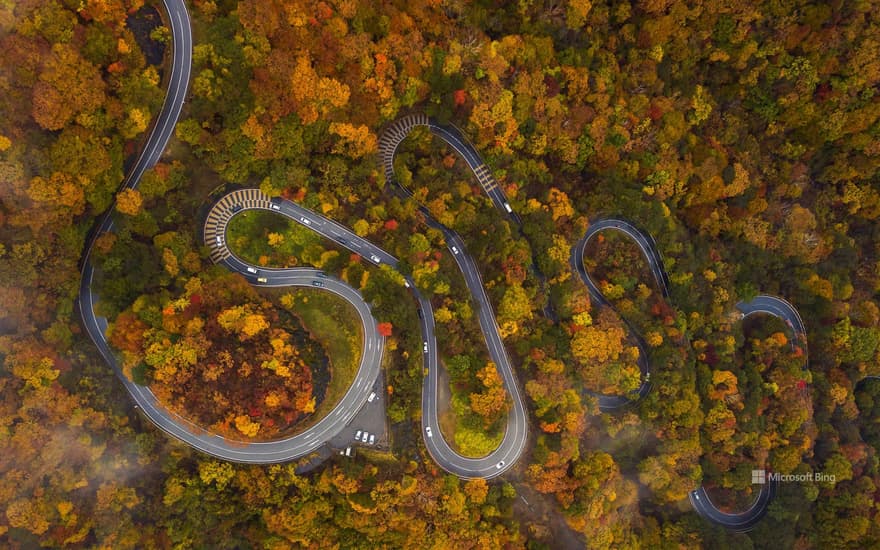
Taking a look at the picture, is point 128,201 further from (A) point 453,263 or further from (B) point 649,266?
(B) point 649,266

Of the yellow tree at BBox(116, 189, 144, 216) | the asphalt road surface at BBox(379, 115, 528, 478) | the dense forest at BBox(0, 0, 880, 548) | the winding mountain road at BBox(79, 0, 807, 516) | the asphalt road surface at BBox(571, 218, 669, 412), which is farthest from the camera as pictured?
the asphalt road surface at BBox(571, 218, 669, 412)

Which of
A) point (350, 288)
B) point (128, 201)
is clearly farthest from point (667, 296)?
point (128, 201)

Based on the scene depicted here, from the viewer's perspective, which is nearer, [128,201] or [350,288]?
[128,201]

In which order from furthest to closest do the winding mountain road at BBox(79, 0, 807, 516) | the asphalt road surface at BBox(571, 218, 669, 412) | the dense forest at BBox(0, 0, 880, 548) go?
the asphalt road surface at BBox(571, 218, 669, 412) < the winding mountain road at BBox(79, 0, 807, 516) < the dense forest at BBox(0, 0, 880, 548)

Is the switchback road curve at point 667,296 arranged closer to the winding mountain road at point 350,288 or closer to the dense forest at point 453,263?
the winding mountain road at point 350,288

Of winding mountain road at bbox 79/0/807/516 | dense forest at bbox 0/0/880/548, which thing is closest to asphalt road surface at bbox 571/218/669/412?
winding mountain road at bbox 79/0/807/516

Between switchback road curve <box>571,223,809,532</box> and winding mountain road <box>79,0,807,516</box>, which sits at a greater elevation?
switchback road curve <box>571,223,809,532</box>

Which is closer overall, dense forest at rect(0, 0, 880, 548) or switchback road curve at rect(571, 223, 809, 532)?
dense forest at rect(0, 0, 880, 548)

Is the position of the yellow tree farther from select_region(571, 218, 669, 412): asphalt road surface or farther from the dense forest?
select_region(571, 218, 669, 412): asphalt road surface

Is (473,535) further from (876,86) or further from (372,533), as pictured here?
(876,86)
